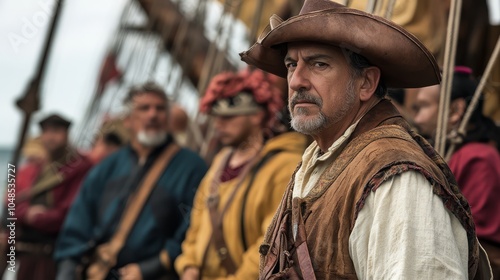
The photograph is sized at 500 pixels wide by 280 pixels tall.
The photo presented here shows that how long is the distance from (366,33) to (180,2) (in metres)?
9.00

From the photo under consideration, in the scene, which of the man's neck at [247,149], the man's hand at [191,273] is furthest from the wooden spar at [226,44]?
the man's hand at [191,273]

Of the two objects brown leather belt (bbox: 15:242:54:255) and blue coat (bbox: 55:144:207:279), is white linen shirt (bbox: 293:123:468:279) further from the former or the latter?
brown leather belt (bbox: 15:242:54:255)

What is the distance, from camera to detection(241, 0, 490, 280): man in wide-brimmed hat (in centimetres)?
316

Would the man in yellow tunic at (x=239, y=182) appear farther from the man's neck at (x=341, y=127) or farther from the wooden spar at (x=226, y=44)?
the wooden spar at (x=226, y=44)

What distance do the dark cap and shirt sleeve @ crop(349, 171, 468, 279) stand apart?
615cm

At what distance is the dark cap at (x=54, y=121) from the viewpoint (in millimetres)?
9195

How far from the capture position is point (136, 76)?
12516 mm

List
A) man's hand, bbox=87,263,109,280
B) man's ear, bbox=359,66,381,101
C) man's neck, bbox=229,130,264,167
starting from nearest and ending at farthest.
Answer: man's ear, bbox=359,66,381,101 < man's neck, bbox=229,130,264,167 < man's hand, bbox=87,263,109,280

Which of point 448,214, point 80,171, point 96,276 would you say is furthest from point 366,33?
point 80,171

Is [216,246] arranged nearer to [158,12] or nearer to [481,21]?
[481,21]

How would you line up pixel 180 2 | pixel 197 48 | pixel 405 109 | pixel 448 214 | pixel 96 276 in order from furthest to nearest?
pixel 180 2 → pixel 197 48 → pixel 96 276 → pixel 405 109 → pixel 448 214

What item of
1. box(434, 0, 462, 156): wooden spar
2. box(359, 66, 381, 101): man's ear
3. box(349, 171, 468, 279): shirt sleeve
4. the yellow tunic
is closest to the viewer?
box(349, 171, 468, 279): shirt sleeve

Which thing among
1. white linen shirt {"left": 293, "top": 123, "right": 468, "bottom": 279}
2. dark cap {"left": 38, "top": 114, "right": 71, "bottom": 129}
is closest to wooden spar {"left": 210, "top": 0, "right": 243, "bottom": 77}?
dark cap {"left": 38, "top": 114, "right": 71, "bottom": 129}

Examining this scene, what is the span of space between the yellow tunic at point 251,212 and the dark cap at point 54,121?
3.33 metres
